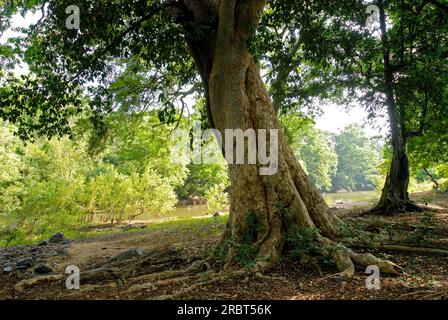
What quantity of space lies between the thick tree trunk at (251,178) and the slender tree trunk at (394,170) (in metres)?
6.34

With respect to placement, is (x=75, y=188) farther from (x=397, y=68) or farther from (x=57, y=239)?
(x=397, y=68)

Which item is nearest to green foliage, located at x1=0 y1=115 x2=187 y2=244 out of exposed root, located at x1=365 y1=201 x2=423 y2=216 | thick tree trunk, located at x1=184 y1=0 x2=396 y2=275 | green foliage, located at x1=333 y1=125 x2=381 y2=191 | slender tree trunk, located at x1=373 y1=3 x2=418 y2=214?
thick tree trunk, located at x1=184 y1=0 x2=396 y2=275

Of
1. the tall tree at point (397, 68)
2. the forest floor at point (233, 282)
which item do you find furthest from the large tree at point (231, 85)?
the tall tree at point (397, 68)

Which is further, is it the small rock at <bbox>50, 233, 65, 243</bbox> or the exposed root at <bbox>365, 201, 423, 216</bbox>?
the small rock at <bbox>50, 233, 65, 243</bbox>

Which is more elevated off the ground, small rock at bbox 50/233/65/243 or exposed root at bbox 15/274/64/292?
exposed root at bbox 15/274/64/292

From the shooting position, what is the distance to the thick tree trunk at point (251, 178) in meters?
5.37

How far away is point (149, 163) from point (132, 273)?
16696 mm

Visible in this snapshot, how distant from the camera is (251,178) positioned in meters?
5.77

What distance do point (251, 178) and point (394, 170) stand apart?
8.17m

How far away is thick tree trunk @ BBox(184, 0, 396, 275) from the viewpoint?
17.6 feet

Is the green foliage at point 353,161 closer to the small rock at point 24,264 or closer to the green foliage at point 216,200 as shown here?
the green foliage at point 216,200

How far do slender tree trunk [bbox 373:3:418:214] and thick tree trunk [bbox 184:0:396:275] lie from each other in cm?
634

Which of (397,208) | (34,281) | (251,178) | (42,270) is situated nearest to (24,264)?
(42,270)

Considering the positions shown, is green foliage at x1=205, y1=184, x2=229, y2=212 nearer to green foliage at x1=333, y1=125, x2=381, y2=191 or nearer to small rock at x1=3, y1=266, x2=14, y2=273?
small rock at x1=3, y1=266, x2=14, y2=273
